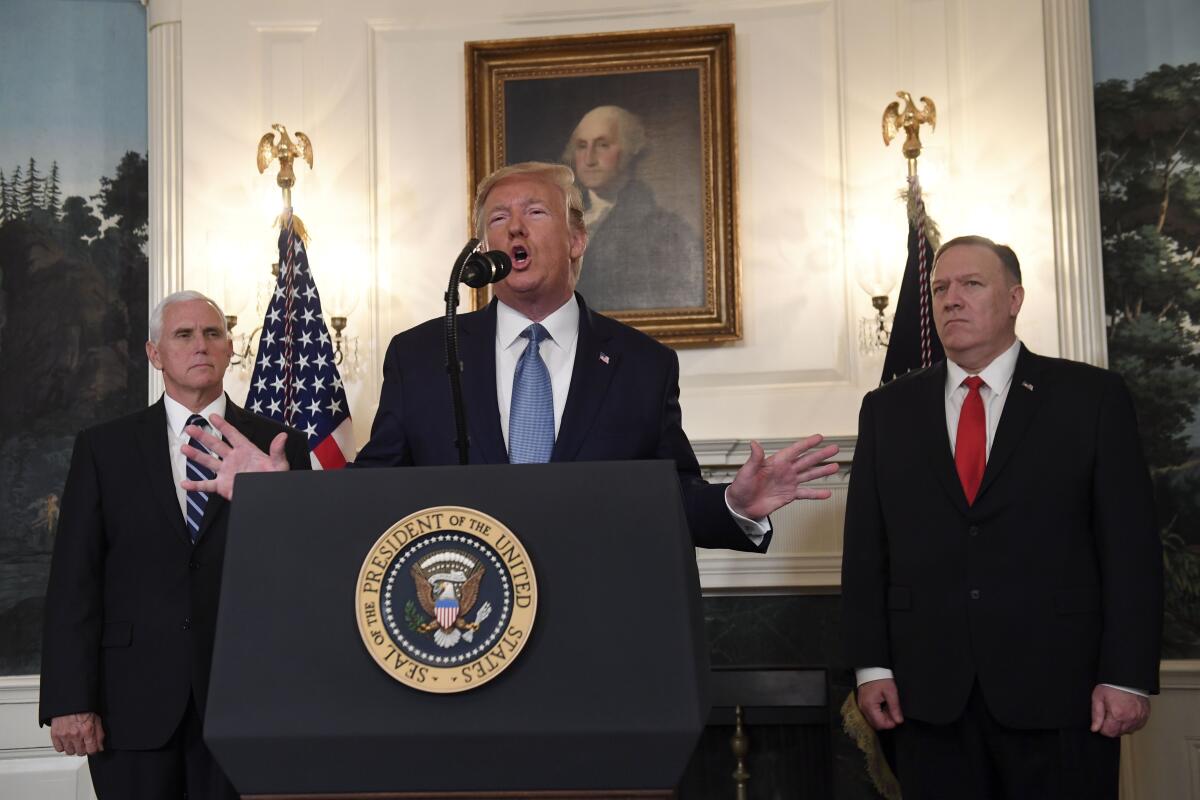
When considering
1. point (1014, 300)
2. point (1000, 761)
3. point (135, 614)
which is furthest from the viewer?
point (1014, 300)

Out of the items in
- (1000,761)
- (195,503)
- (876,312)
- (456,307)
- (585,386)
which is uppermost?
(876,312)

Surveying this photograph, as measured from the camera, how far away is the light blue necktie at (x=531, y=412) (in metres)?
2.28

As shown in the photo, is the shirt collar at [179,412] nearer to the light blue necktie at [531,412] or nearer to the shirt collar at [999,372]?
the light blue necktie at [531,412]

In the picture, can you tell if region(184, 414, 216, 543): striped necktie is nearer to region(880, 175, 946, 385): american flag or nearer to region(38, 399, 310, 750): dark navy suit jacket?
region(38, 399, 310, 750): dark navy suit jacket

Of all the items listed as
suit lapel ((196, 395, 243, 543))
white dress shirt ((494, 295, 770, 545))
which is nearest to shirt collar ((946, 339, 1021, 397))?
white dress shirt ((494, 295, 770, 545))

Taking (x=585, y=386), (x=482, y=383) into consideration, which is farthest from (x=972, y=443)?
(x=482, y=383)

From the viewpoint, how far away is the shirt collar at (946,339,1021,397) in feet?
10.8

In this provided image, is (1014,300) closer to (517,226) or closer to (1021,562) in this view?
(1021,562)

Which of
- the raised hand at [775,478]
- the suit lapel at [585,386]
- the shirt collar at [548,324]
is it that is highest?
the shirt collar at [548,324]

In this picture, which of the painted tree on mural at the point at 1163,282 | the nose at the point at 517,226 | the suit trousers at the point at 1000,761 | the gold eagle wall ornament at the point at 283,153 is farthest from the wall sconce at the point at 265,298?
the painted tree on mural at the point at 1163,282

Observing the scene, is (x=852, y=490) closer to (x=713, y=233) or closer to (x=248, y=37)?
(x=713, y=233)

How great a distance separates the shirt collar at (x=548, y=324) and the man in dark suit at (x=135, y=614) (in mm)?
1094

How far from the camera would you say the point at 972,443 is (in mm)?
3217

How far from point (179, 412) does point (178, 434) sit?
0.07 metres
